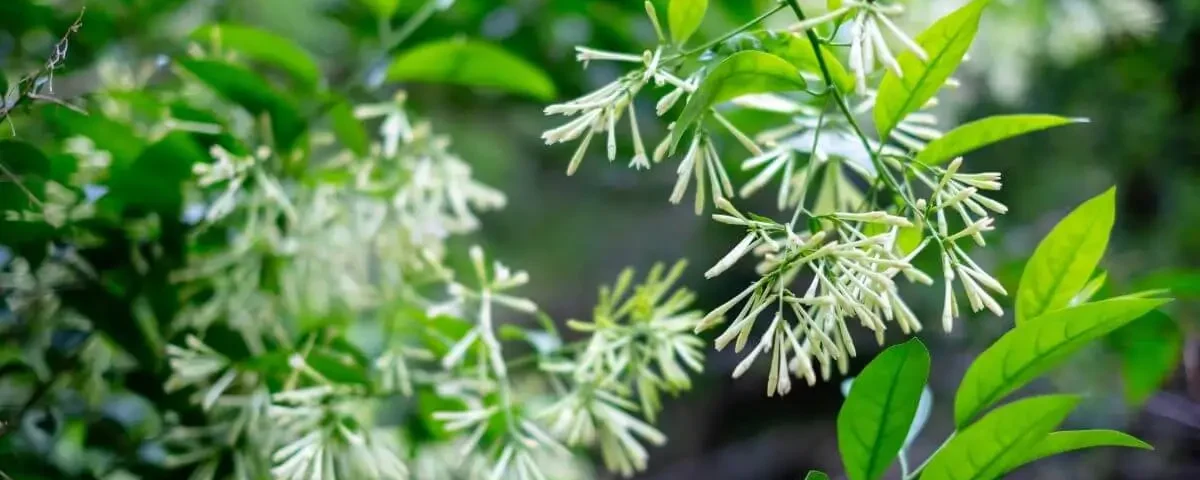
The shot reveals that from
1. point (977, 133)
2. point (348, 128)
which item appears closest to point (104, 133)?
point (348, 128)

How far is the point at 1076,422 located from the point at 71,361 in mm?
944

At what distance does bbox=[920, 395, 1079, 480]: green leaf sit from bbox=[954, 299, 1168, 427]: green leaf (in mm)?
22

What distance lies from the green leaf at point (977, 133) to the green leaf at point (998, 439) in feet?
0.34

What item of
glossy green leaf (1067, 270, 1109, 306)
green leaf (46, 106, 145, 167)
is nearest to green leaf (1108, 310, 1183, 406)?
glossy green leaf (1067, 270, 1109, 306)

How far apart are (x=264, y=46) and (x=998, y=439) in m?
0.48

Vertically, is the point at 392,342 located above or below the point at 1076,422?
above

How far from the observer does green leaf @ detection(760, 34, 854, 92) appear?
0.37 meters

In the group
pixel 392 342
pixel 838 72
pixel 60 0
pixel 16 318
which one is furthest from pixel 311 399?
pixel 60 0

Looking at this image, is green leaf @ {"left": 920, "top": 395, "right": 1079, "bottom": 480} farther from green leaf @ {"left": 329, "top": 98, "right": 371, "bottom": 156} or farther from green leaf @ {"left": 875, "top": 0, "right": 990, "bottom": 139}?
green leaf @ {"left": 329, "top": 98, "right": 371, "bottom": 156}

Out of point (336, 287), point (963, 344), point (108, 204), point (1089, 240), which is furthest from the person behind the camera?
point (963, 344)

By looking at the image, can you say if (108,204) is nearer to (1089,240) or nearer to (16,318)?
(16,318)

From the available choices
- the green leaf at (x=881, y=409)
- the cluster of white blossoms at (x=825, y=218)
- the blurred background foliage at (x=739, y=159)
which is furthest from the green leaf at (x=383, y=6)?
the green leaf at (x=881, y=409)

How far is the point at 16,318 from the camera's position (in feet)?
1.71

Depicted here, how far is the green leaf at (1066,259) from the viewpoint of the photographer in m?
0.37
